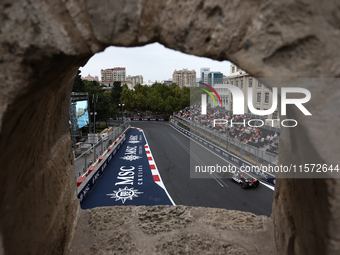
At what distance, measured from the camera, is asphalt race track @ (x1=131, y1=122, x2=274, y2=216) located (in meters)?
11.1

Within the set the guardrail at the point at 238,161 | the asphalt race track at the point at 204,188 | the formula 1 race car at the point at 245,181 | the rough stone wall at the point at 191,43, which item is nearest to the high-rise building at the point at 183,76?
the guardrail at the point at 238,161

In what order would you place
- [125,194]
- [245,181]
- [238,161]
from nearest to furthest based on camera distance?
[125,194] → [245,181] → [238,161]

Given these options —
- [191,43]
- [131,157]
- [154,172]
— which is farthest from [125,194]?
[191,43]

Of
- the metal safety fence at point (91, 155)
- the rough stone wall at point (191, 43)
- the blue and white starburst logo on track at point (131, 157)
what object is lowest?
the blue and white starburst logo on track at point (131, 157)

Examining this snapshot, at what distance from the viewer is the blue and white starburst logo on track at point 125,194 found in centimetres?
1144

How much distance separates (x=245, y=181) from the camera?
41.7 feet

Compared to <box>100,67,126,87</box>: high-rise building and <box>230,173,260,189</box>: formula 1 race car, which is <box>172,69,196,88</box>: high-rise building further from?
<box>230,173,260,189</box>: formula 1 race car

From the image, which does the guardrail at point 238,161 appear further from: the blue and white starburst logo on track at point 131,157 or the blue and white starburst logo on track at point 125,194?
the blue and white starburst logo on track at point 125,194

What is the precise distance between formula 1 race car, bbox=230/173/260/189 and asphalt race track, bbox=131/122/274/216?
222mm

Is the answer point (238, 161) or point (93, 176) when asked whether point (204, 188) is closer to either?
point (238, 161)

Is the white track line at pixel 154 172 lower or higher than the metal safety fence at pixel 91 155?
lower

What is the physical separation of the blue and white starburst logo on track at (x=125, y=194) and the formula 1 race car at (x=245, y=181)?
538cm

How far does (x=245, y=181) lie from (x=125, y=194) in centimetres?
624

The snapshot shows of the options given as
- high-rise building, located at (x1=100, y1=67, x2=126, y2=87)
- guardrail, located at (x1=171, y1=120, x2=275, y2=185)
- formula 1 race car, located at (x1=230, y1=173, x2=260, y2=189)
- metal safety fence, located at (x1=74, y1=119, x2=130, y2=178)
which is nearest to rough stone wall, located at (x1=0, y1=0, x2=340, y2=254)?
metal safety fence, located at (x1=74, y1=119, x2=130, y2=178)
